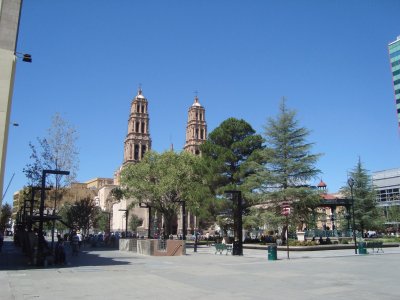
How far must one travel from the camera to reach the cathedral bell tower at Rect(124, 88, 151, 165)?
103812 millimetres

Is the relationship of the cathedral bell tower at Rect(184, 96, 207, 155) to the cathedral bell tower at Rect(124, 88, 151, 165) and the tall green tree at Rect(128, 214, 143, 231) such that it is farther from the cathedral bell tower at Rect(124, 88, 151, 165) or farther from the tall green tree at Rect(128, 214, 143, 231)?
the tall green tree at Rect(128, 214, 143, 231)

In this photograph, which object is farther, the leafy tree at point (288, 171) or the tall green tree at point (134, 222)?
the tall green tree at point (134, 222)

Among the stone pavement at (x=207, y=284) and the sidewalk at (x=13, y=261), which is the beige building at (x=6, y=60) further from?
the sidewalk at (x=13, y=261)

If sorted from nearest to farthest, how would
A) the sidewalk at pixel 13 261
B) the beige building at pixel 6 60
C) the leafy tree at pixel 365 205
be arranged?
the beige building at pixel 6 60, the sidewalk at pixel 13 261, the leafy tree at pixel 365 205

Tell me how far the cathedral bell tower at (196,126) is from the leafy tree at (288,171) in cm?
6942

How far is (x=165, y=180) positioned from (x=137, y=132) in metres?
60.1

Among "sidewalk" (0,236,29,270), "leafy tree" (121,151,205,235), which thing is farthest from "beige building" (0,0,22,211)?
"leafy tree" (121,151,205,235)

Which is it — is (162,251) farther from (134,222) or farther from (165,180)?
(134,222)

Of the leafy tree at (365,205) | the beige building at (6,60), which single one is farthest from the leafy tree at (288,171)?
the beige building at (6,60)

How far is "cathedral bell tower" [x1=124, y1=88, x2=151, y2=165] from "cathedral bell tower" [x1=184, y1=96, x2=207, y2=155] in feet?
37.5

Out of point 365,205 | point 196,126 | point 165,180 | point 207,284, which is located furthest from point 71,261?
point 196,126

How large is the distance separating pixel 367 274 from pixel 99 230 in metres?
106

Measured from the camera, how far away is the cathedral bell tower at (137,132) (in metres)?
104

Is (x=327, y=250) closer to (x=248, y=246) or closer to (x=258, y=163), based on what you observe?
(x=248, y=246)
